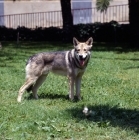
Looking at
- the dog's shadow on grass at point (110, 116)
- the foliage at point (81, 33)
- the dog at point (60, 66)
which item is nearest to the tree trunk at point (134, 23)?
the foliage at point (81, 33)

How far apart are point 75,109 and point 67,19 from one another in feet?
54.0

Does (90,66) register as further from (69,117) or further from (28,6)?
(28,6)

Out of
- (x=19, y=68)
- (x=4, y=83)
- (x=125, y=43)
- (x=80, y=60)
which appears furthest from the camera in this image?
(x=125, y=43)

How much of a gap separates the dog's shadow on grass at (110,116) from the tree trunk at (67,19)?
16.2m

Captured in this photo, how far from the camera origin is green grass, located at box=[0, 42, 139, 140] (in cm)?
633

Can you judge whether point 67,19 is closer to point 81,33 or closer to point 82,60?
point 81,33

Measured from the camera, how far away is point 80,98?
8.89 metres

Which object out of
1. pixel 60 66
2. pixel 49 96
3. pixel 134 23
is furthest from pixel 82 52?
pixel 134 23

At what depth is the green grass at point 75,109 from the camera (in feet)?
20.8

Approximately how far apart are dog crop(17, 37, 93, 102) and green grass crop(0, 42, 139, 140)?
0.31 meters

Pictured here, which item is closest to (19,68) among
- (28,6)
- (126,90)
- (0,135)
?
(126,90)

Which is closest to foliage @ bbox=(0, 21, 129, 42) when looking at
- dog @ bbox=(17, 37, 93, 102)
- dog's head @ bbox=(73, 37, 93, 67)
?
dog @ bbox=(17, 37, 93, 102)

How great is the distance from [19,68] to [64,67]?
15.6 ft

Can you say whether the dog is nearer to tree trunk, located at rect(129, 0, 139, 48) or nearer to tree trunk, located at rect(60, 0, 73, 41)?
tree trunk, located at rect(129, 0, 139, 48)
